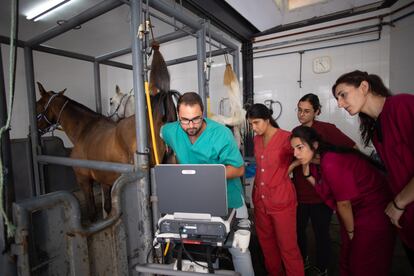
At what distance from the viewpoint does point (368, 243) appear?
3.98 ft

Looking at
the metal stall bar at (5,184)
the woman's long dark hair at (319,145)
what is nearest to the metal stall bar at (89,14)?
the metal stall bar at (5,184)

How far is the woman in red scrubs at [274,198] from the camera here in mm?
1478

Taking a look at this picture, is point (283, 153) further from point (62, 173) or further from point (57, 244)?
point (62, 173)

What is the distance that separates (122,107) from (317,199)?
2481 mm

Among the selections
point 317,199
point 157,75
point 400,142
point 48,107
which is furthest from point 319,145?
point 48,107

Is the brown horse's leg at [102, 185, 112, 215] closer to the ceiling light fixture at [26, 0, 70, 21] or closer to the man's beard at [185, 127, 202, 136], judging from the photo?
the man's beard at [185, 127, 202, 136]

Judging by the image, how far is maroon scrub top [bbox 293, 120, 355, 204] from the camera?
166cm

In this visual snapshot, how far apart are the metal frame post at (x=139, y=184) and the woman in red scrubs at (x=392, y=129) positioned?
105 cm

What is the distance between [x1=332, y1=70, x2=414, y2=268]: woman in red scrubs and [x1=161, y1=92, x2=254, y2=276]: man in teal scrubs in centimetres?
64

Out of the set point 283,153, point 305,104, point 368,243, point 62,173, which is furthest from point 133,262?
point 62,173

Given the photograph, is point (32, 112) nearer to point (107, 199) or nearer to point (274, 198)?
point (107, 199)

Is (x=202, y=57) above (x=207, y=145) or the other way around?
above

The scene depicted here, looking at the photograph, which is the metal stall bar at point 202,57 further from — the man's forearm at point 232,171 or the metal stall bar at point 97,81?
the metal stall bar at point 97,81

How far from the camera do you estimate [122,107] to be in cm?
293
